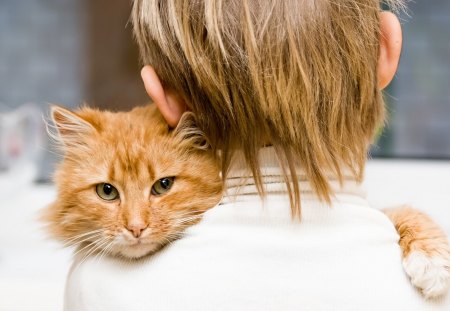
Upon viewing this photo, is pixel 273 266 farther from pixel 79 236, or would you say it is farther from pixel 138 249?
pixel 79 236

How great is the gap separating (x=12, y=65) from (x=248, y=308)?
2.00 m

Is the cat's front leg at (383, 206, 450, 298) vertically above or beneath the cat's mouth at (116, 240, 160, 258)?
beneath

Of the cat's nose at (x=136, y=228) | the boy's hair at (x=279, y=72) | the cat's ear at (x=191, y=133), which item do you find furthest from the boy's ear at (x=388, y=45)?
the cat's nose at (x=136, y=228)

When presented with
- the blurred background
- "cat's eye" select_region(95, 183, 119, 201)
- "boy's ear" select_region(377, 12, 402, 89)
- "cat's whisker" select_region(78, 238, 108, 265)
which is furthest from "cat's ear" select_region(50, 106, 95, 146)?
the blurred background

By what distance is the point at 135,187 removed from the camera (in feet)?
3.74

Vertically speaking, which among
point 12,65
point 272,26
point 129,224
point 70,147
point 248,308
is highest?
point 12,65

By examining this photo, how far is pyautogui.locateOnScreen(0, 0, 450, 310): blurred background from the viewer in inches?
94.0

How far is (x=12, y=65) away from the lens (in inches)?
104

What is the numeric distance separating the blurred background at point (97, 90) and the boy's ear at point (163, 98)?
127cm

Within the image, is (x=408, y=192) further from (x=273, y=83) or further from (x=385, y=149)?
(x=273, y=83)

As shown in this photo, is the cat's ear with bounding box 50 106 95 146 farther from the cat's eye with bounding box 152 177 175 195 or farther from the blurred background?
the blurred background

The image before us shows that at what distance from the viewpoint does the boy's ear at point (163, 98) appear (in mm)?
1072

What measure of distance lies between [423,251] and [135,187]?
1.71 ft

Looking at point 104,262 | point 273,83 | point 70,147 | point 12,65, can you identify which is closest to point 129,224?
point 104,262
